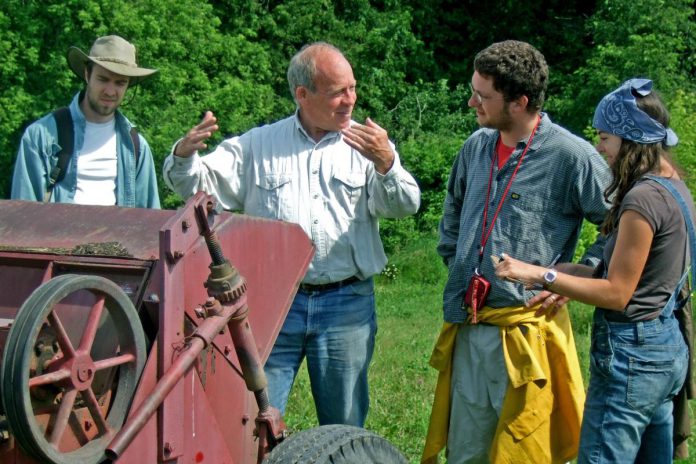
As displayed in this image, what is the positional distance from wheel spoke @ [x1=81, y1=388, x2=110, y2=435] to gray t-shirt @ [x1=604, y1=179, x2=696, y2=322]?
1716mm

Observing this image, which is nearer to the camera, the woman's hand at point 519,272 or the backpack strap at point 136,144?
the woman's hand at point 519,272

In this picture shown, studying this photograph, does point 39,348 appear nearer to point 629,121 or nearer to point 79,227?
point 79,227

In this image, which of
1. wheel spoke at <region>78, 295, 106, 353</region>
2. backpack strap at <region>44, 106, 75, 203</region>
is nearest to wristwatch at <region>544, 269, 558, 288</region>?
wheel spoke at <region>78, 295, 106, 353</region>

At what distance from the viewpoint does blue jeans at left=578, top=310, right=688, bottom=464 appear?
3430 mm

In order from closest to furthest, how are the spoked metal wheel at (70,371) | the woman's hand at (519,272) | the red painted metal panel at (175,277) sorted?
the spoked metal wheel at (70,371) → the red painted metal panel at (175,277) → the woman's hand at (519,272)

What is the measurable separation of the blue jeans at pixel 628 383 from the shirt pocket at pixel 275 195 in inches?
54.1

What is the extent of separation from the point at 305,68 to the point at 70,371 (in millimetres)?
1919

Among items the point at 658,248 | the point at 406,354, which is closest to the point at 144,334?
the point at 658,248

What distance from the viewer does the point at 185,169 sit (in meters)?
4.12

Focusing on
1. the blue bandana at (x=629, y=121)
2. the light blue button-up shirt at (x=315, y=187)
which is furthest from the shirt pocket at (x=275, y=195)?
the blue bandana at (x=629, y=121)

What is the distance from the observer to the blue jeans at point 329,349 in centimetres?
418

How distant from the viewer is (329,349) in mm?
4203

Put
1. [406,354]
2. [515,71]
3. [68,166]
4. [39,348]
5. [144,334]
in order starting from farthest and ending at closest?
1. [406,354]
2. [68,166]
3. [515,71]
4. [144,334]
5. [39,348]

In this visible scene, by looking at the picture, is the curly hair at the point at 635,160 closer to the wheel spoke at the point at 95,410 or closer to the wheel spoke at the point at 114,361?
the wheel spoke at the point at 114,361
